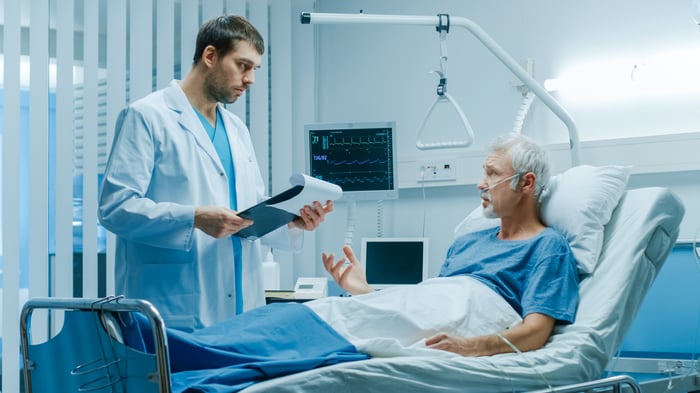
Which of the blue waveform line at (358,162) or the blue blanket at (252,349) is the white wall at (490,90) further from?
the blue blanket at (252,349)

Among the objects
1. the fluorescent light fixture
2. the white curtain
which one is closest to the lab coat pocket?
the white curtain

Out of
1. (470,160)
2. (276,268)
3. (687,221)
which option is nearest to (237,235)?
(276,268)

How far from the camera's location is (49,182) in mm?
3113

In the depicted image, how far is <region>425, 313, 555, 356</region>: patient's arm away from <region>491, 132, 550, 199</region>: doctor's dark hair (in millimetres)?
448

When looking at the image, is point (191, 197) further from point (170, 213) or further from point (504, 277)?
point (504, 277)

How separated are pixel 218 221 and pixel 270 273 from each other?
1323 millimetres

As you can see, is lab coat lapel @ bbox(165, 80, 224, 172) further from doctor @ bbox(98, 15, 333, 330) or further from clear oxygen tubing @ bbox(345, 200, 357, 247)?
clear oxygen tubing @ bbox(345, 200, 357, 247)

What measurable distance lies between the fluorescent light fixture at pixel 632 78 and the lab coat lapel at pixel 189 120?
146cm

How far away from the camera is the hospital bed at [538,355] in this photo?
1.38 m

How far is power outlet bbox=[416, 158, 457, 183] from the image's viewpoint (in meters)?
3.34

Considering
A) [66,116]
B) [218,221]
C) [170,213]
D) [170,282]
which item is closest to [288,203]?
[218,221]

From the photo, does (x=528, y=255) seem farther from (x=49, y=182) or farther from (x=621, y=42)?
(x=49, y=182)

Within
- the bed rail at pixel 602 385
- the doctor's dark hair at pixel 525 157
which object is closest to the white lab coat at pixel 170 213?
the doctor's dark hair at pixel 525 157

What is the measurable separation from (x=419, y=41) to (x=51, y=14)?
159 centimetres
